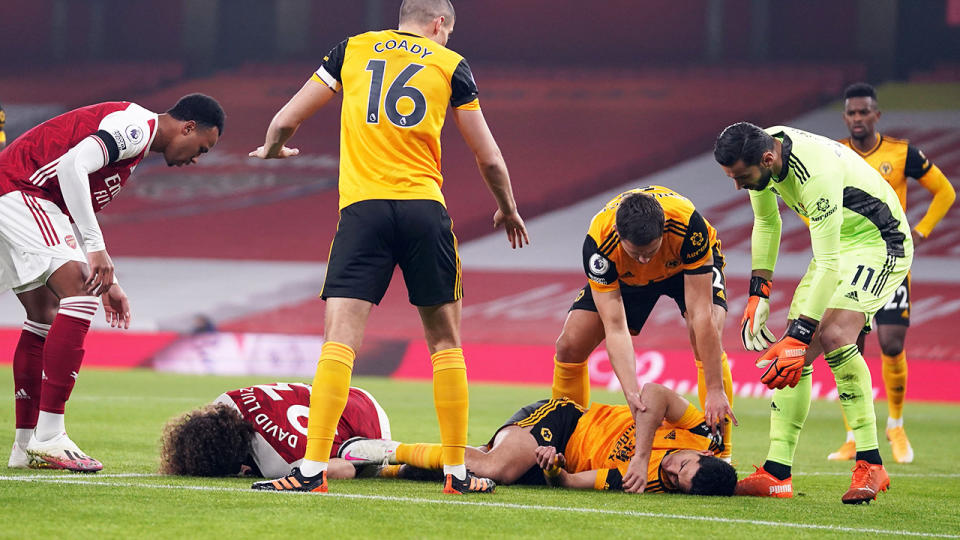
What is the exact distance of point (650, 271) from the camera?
238 inches

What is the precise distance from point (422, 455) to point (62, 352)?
1.78m

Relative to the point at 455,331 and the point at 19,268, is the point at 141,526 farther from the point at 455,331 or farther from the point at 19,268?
the point at 19,268

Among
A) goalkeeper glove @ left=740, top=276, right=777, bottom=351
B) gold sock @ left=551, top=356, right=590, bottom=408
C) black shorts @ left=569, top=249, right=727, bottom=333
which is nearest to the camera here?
goalkeeper glove @ left=740, top=276, right=777, bottom=351

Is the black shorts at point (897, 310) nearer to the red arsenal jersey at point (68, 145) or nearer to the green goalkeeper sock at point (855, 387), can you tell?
the green goalkeeper sock at point (855, 387)

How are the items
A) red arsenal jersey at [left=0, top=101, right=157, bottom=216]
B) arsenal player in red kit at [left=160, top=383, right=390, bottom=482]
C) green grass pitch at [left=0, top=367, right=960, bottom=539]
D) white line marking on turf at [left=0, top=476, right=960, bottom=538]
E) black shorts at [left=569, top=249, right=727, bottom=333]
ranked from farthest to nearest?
1. black shorts at [left=569, top=249, right=727, bottom=333]
2. red arsenal jersey at [left=0, top=101, right=157, bottom=216]
3. arsenal player in red kit at [left=160, top=383, right=390, bottom=482]
4. white line marking on turf at [left=0, top=476, right=960, bottom=538]
5. green grass pitch at [left=0, top=367, right=960, bottom=539]

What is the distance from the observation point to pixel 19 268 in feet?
18.2

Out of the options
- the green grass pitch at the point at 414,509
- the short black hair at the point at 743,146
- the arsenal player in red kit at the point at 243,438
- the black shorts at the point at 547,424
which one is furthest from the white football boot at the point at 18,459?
the short black hair at the point at 743,146

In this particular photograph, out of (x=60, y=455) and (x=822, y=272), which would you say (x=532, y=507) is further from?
(x=60, y=455)

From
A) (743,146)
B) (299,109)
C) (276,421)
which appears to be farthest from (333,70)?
(743,146)

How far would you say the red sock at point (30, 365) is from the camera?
5762 millimetres

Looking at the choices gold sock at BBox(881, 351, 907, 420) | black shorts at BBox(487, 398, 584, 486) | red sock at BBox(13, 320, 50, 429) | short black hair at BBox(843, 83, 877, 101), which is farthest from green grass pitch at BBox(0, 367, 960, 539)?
short black hair at BBox(843, 83, 877, 101)

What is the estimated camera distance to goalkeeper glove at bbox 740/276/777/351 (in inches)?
241

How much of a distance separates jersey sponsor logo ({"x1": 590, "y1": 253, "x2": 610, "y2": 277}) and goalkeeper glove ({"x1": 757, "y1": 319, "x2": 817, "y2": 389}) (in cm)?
87

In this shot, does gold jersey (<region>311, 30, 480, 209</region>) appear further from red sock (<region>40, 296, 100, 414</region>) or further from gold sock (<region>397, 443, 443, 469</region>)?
red sock (<region>40, 296, 100, 414</region>)
